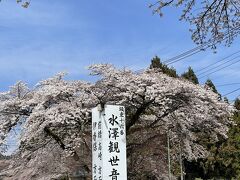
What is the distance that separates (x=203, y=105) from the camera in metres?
15.1

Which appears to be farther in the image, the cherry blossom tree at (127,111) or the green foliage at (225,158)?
the green foliage at (225,158)

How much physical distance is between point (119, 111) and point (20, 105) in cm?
887

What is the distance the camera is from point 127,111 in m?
15.9

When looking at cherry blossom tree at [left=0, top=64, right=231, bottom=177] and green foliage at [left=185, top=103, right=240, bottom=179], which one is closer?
cherry blossom tree at [left=0, top=64, right=231, bottom=177]

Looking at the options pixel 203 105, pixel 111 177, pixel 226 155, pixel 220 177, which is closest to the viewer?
pixel 111 177

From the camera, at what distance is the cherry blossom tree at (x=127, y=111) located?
49.3 ft

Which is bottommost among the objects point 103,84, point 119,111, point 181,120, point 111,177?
point 111,177

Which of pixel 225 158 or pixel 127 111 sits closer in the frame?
pixel 127 111

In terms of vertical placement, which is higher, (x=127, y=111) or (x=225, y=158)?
(x=127, y=111)

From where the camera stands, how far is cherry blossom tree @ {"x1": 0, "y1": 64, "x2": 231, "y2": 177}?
15039mm

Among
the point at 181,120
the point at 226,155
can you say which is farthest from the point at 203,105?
the point at 226,155

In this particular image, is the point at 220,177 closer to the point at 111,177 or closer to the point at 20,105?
the point at 20,105

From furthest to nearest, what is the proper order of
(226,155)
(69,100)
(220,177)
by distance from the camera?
1. (220,177)
2. (226,155)
3. (69,100)

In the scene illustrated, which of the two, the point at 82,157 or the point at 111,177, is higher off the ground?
the point at 82,157
